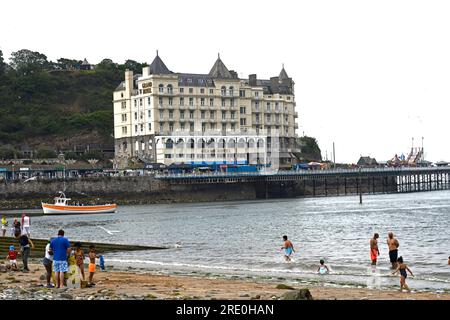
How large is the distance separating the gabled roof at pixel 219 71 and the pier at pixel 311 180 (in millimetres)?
26888

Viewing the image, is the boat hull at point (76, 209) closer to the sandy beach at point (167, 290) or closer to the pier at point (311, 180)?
the pier at point (311, 180)

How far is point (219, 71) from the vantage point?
16362 cm

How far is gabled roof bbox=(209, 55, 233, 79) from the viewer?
163 m

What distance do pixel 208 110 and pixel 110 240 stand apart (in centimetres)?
10114

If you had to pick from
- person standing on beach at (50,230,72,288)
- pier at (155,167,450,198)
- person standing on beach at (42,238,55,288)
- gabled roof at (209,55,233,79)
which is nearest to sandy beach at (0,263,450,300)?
person standing on beach at (42,238,55,288)

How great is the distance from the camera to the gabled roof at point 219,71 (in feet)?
536

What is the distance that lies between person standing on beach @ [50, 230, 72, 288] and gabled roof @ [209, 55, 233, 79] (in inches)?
5377

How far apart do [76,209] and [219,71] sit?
207 feet

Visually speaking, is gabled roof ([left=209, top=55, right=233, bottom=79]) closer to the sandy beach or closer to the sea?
the sea

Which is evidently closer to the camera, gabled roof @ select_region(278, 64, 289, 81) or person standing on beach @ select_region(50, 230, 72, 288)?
person standing on beach @ select_region(50, 230, 72, 288)

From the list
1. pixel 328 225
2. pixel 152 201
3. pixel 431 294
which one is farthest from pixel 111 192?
pixel 431 294

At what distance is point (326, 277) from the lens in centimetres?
3528

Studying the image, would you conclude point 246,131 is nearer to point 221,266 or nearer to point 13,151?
point 13,151

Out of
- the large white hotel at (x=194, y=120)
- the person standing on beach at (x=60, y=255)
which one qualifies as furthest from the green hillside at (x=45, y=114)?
the person standing on beach at (x=60, y=255)
